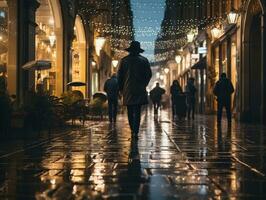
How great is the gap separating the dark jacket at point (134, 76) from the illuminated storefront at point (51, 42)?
1100 cm

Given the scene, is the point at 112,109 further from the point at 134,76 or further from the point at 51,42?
the point at 134,76

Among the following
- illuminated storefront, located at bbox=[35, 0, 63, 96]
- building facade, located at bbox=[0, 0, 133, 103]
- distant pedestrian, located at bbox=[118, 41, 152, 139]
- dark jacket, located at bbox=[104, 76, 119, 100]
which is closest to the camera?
distant pedestrian, located at bbox=[118, 41, 152, 139]

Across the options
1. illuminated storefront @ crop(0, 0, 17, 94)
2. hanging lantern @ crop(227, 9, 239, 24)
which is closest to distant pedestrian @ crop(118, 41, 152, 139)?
illuminated storefront @ crop(0, 0, 17, 94)

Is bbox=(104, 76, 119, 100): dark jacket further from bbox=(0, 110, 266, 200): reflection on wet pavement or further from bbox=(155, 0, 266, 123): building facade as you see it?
bbox=(0, 110, 266, 200): reflection on wet pavement

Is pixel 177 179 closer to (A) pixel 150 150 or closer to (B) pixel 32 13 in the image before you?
(A) pixel 150 150

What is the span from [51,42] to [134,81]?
A: 1294 cm

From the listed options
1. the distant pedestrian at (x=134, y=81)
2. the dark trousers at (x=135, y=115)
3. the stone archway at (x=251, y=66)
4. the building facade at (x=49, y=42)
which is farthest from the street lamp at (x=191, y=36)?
the dark trousers at (x=135, y=115)

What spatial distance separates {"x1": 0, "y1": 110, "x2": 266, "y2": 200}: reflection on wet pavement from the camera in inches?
197

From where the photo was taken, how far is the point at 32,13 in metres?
16.6

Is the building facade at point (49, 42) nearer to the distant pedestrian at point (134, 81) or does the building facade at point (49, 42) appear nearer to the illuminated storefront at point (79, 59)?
the illuminated storefront at point (79, 59)

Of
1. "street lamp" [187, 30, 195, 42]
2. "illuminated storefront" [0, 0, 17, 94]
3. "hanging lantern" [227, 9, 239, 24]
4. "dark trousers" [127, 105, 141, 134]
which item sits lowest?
"dark trousers" [127, 105, 141, 134]

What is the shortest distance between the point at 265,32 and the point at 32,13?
8.22 metres

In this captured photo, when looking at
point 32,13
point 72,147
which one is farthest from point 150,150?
point 32,13

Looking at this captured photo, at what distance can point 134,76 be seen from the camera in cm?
1140
